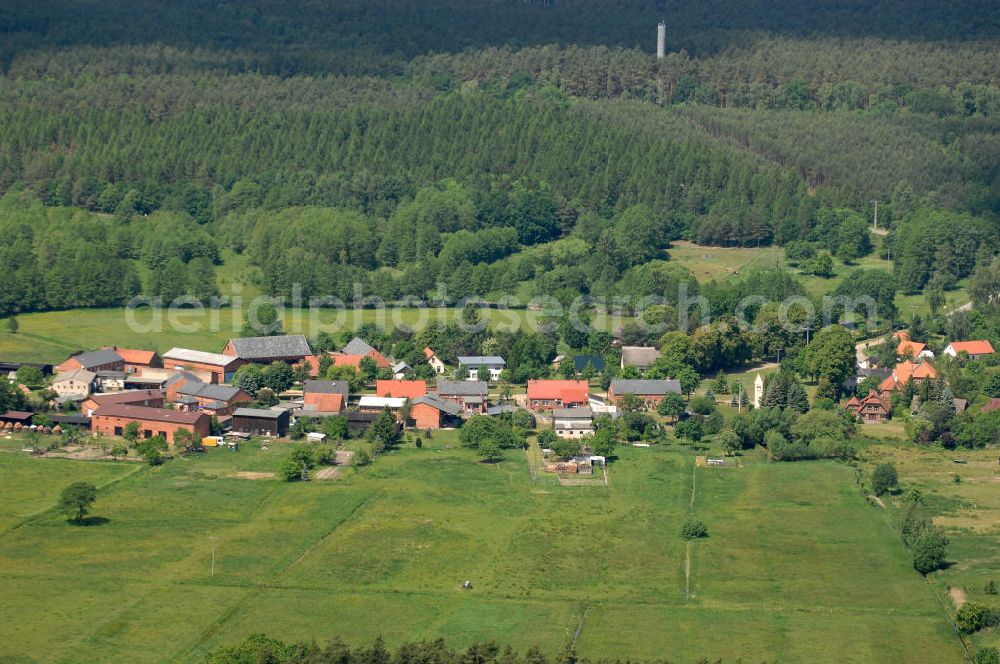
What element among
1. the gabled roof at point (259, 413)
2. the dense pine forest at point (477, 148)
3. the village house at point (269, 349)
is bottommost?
the gabled roof at point (259, 413)

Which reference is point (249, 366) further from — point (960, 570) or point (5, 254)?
point (960, 570)

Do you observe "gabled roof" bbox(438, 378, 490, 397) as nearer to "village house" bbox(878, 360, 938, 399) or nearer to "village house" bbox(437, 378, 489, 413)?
"village house" bbox(437, 378, 489, 413)

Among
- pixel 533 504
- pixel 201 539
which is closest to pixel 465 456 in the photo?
pixel 533 504

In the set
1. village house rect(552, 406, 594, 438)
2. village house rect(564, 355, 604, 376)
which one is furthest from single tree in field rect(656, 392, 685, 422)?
village house rect(564, 355, 604, 376)

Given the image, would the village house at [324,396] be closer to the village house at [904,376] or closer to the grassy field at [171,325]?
the grassy field at [171,325]

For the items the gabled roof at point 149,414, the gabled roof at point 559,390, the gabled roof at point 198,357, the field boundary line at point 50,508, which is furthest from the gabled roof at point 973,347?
the field boundary line at point 50,508

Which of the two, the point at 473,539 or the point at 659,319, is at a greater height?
the point at 659,319

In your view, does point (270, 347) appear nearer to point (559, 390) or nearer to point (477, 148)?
point (559, 390)
